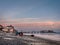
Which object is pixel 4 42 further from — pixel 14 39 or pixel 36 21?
pixel 36 21

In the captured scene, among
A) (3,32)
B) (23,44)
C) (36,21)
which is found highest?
(36,21)

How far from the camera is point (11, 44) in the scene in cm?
713

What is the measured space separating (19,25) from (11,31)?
0.44 meters

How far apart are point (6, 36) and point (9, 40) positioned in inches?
10.0

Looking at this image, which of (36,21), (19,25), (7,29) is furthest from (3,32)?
(36,21)

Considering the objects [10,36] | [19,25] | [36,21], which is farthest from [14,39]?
[36,21]

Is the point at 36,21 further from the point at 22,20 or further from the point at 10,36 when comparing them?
the point at 10,36

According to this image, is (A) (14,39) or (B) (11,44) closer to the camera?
(B) (11,44)

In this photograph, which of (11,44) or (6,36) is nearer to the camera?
(11,44)

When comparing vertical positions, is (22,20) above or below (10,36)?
above

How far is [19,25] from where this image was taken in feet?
24.0

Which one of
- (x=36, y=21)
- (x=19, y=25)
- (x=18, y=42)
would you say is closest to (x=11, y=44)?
(x=18, y=42)

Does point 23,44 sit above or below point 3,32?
below

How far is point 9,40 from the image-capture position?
7.64 m
